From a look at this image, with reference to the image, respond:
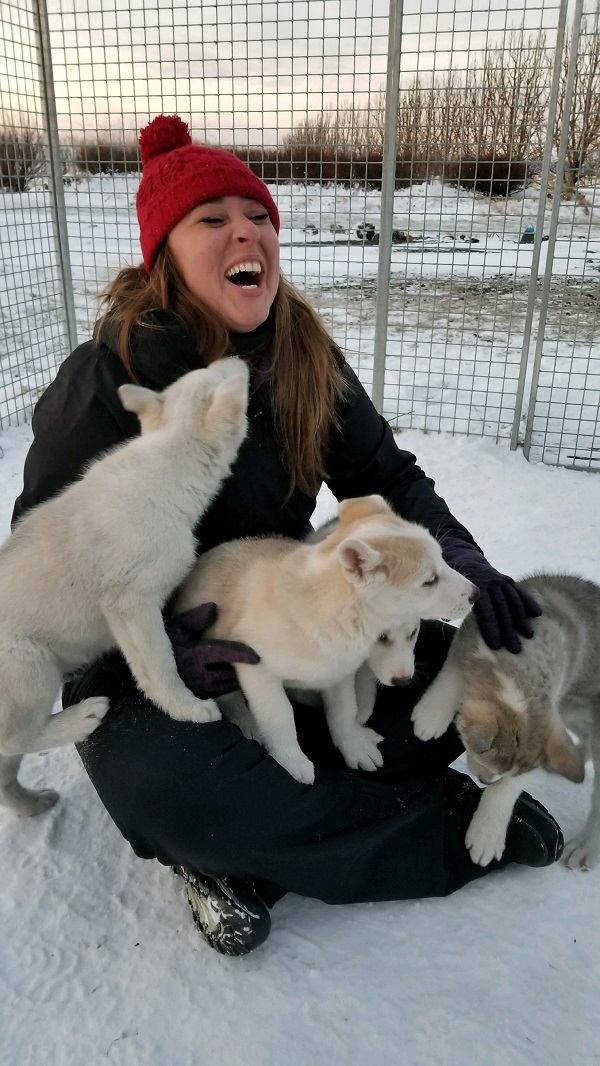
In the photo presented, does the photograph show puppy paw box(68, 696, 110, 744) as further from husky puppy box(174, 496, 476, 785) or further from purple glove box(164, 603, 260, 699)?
husky puppy box(174, 496, 476, 785)

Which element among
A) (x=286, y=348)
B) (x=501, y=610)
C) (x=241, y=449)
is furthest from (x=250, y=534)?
Result: (x=501, y=610)

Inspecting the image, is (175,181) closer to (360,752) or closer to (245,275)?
(245,275)

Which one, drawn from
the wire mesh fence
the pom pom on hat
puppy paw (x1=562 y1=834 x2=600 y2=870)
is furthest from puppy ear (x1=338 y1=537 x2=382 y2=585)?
the wire mesh fence

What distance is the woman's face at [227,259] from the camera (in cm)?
244

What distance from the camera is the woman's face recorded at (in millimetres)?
2438

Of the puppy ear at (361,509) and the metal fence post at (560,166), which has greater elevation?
the metal fence post at (560,166)

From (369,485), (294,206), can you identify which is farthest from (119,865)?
(294,206)

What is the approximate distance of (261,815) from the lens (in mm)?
1946

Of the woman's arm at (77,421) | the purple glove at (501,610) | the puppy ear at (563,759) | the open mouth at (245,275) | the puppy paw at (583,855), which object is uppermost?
the open mouth at (245,275)

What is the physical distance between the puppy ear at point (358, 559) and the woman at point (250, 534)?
1.52 feet

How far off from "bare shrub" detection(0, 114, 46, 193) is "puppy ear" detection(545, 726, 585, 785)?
609 cm

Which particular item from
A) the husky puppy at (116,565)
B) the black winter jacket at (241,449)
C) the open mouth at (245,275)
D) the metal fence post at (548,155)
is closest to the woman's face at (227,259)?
the open mouth at (245,275)

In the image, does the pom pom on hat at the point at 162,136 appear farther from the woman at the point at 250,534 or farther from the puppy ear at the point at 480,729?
the puppy ear at the point at 480,729

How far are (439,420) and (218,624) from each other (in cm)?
446
